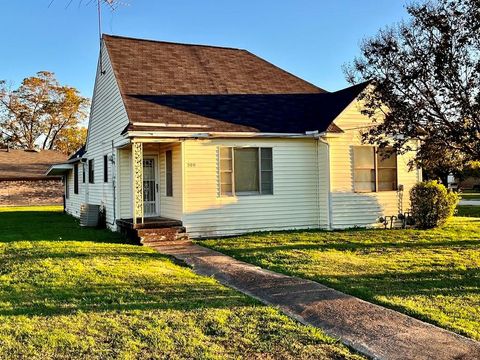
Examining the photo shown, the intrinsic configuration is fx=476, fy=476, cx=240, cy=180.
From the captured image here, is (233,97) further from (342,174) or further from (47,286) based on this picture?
(47,286)

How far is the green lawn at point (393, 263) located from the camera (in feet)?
20.8

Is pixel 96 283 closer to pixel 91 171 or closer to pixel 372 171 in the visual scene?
pixel 372 171

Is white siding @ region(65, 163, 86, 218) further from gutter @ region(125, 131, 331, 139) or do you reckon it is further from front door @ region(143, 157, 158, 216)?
gutter @ region(125, 131, 331, 139)

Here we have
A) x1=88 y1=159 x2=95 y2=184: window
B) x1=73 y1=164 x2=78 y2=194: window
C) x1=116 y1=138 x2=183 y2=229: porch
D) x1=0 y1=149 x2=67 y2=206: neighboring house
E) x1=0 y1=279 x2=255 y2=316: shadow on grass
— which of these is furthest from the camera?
x1=0 y1=149 x2=67 y2=206: neighboring house

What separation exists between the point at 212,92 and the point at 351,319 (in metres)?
11.3

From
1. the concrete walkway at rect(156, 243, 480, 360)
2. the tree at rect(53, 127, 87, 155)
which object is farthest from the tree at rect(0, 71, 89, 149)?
the concrete walkway at rect(156, 243, 480, 360)

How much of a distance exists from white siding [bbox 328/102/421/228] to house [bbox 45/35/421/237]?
0.10 feet

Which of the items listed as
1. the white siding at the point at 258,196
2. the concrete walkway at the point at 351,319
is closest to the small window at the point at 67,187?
the white siding at the point at 258,196

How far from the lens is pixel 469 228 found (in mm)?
14719

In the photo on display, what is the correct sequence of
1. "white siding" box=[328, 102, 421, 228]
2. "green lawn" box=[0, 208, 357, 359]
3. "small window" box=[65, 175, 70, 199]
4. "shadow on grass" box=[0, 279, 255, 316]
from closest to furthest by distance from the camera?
"green lawn" box=[0, 208, 357, 359], "shadow on grass" box=[0, 279, 255, 316], "white siding" box=[328, 102, 421, 228], "small window" box=[65, 175, 70, 199]

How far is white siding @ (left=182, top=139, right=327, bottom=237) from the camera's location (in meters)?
13.6

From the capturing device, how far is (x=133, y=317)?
577cm

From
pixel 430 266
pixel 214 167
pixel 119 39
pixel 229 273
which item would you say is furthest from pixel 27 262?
pixel 119 39

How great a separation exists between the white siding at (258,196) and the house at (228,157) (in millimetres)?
30
